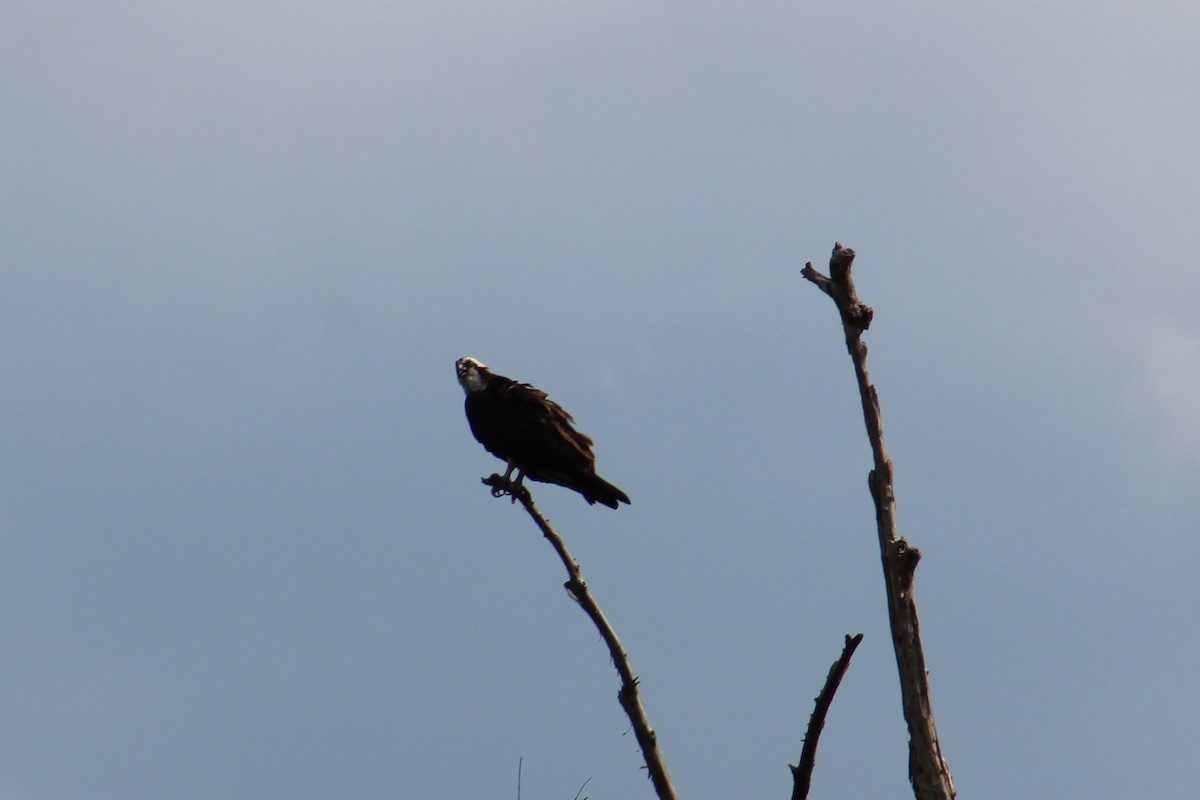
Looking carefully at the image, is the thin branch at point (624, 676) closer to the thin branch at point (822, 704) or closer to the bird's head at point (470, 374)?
the thin branch at point (822, 704)

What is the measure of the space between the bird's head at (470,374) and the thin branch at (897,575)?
21.0 feet

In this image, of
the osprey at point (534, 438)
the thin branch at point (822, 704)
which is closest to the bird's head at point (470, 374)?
the osprey at point (534, 438)

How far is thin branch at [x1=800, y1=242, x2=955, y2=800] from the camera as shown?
16.5 feet

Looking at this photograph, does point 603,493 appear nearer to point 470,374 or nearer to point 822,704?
point 470,374

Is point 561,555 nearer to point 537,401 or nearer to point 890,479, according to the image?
point 890,479

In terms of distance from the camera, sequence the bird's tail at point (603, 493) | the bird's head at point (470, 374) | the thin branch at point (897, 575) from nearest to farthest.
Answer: the thin branch at point (897, 575), the bird's tail at point (603, 493), the bird's head at point (470, 374)

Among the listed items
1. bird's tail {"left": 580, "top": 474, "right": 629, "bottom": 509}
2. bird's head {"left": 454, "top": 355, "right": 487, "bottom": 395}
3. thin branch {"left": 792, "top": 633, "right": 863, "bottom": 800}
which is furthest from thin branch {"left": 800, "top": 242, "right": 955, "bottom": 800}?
bird's head {"left": 454, "top": 355, "right": 487, "bottom": 395}

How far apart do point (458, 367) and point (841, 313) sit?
7392 mm

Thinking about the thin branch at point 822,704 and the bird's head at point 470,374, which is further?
the bird's head at point 470,374

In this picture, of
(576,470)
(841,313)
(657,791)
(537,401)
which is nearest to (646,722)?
(657,791)

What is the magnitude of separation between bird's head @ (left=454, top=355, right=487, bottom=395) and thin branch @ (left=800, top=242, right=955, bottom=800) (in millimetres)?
6413

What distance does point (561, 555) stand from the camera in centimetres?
720

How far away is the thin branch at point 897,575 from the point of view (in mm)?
5027

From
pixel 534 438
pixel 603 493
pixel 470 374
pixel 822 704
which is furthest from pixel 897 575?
pixel 470 374
